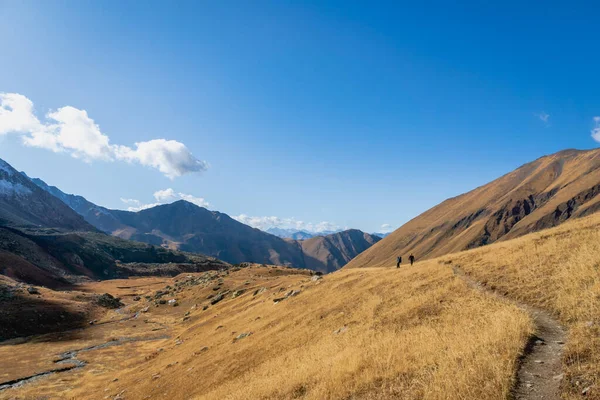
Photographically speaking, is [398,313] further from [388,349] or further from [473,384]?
[473,384]

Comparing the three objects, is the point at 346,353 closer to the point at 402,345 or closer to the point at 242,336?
the point at 402,345

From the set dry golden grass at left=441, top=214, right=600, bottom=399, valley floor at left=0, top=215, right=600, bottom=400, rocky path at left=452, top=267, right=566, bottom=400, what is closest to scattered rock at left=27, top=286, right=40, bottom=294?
valley floor at left=0, top=215, right=600, bottom=400

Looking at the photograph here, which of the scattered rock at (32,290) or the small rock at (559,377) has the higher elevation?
the small rock at (559,377)

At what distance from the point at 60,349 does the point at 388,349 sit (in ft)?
216

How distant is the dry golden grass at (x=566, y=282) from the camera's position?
9.14 m

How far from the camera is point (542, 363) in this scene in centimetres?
1023

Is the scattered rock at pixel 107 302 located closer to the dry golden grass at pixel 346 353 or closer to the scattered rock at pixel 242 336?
the dry golden grass at pixel 346 353

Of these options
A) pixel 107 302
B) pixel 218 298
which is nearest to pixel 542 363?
pixel 218 298

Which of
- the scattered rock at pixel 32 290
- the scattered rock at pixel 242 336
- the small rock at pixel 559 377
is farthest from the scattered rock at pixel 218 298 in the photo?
the small rock at pixel 559 377

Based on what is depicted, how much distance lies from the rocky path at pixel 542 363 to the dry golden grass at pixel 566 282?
350 millimetres

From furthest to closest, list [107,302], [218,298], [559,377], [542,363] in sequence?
[107,302] → [218,298] → [542,363] → [559,377]

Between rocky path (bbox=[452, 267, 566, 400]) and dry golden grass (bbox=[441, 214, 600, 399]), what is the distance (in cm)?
35

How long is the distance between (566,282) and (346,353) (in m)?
11.8

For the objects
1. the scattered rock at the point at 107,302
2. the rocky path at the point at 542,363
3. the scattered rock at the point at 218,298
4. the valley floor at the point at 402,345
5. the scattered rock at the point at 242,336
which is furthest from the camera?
the scattered rock at the point at 107,302
